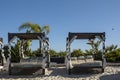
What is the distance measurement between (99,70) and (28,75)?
4267 mm

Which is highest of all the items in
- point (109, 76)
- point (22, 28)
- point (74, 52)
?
point (22, 28)

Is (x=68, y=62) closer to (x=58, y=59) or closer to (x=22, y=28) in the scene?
(x=58, y=59)

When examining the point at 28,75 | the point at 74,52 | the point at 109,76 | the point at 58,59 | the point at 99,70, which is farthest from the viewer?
the point at 74,52

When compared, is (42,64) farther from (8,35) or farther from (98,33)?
(98,33)

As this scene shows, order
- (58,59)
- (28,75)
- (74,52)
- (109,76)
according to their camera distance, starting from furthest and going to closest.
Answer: (74,52), (58,59), (28,75), (109,76)

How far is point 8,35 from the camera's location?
54.8 feet

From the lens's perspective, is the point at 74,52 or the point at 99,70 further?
the point at 74,52

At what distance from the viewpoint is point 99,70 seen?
57.1 ft

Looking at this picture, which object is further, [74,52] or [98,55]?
[74,52]

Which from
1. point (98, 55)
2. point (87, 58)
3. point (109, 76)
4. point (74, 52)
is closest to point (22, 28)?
point (74, 52)

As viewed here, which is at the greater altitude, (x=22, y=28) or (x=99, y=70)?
(x=22, y=28)

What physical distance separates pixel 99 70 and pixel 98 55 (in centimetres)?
892

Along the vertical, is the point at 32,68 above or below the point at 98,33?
below

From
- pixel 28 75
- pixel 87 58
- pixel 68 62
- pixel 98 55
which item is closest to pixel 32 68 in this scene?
pixel 28 75
